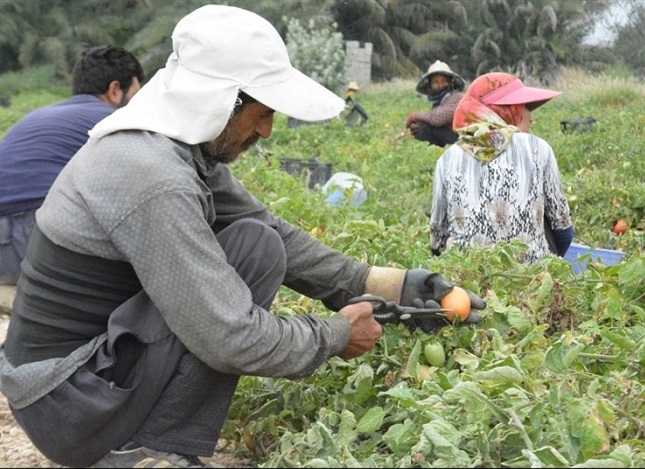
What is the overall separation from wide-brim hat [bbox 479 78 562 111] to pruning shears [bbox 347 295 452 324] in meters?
A: 1.56

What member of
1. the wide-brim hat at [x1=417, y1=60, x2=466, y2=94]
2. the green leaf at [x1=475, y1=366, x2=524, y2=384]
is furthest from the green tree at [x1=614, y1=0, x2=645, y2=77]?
the green leaf at [x1=475, y1=366, x2=524, y2=384]

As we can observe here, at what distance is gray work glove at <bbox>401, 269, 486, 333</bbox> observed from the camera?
8.77 ft

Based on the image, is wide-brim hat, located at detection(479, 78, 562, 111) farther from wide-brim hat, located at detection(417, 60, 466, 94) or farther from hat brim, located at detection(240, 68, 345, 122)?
wide-brim hat, located at detection(417, 60, 466, 94)

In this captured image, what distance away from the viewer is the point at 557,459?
1.91 metres

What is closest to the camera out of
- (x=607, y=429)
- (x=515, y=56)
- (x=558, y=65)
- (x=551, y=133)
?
(x=607, y=429)

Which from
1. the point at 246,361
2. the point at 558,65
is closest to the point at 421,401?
the point at 246,361

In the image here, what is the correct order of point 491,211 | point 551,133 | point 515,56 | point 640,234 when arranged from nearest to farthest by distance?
1. point 491,211
2. point 640,234
3. point 551,133
4. point 515,56

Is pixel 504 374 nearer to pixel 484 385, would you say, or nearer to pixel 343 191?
pixel 484 385

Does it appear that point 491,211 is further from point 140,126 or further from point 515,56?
point 515,56

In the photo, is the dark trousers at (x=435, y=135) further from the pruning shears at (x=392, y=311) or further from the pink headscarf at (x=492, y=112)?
the pruning shears at (x=392, y=311)

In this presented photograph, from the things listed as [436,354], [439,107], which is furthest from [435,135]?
[436,354]

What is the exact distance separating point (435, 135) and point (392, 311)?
245 inches

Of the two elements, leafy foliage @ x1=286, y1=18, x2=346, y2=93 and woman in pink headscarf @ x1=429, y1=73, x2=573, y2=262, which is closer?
woman in pink headscarf @ x1=429, y1=73, x2=573, y2=262

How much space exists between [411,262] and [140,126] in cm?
130
